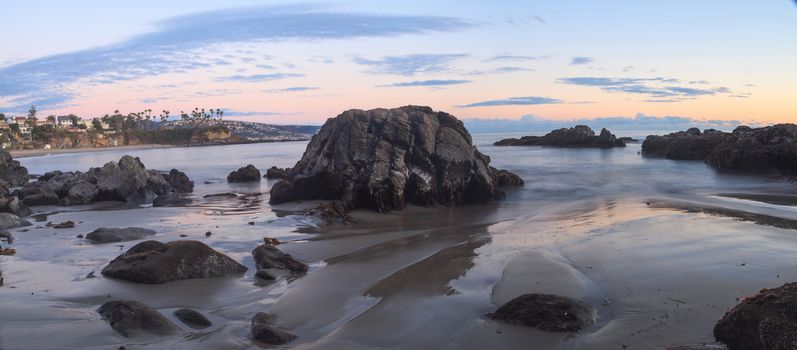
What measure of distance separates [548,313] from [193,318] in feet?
12.3

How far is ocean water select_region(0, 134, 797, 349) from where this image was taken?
5352 millimetres

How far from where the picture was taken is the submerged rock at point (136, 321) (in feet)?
17.5

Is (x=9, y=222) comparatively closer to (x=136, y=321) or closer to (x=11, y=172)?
(x=136, y=321)

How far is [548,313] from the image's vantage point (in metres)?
5.53

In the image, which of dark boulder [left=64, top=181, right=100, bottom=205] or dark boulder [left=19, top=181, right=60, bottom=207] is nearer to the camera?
dark boulder [left=19, top=181, right=60, bottom=207]

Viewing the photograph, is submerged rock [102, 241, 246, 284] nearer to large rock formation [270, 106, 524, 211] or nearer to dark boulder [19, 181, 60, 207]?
large rock formation [270, 106, 524, 211]

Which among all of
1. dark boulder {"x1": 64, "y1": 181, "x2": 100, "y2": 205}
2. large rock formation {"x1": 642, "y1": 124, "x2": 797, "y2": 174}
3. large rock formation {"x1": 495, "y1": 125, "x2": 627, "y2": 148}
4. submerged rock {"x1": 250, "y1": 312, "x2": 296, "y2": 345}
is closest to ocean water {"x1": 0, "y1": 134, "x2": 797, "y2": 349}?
submerged rock {"x1": 250, "y1": 312, "x2": 296, "y2": 345}

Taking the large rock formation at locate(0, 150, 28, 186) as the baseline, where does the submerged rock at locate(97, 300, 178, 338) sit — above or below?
below

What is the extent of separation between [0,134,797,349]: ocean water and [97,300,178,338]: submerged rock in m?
0.11

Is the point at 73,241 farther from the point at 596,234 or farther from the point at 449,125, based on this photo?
the point at 449,125

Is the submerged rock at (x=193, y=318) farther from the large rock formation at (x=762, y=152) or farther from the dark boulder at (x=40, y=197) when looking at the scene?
the large rock formation at (x=762, y=152)

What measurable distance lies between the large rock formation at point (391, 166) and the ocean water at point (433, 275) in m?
0.79

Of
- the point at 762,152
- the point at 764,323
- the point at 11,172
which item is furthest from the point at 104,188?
the point at 762,152

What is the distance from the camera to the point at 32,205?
656 inches
